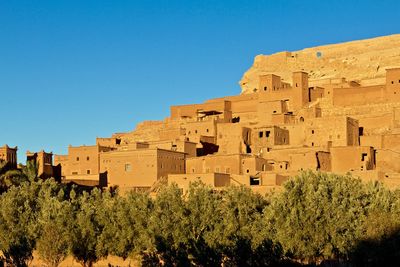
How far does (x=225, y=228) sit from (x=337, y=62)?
38.8 m

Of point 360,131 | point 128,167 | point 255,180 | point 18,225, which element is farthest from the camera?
point 360,131

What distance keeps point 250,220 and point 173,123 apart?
24.9 m

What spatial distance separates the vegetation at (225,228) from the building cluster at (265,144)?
22.1 ft

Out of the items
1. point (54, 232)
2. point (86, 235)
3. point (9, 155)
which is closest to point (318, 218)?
point (86, 235)

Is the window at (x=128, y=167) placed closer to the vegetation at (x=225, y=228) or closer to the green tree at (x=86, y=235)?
the vegetation at (x=225, y=228)

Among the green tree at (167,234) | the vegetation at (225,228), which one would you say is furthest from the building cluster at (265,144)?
the green tree at (167,234)

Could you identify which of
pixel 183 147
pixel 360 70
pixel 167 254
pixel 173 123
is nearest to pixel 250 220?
pixel 167 254

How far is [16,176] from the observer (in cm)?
4588

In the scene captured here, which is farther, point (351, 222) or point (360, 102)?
point (360, 102)

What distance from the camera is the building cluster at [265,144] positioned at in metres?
44.6

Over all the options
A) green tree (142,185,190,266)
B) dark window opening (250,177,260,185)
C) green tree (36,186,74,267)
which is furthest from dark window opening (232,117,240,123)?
green tree (142,185,190,266)

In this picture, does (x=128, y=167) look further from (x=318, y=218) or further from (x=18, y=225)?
(x=318, y=218)

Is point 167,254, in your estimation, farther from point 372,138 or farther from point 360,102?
point 360,102

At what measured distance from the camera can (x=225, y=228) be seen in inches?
1314
